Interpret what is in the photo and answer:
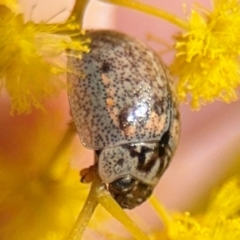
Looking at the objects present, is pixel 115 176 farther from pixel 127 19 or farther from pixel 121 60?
pixel 127 19

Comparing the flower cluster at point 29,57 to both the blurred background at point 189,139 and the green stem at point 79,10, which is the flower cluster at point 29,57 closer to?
the green stem at point 79,10

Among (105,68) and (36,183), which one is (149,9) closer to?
(105,68)

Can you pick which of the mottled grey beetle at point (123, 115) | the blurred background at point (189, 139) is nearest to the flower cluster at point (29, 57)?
the mottled grey beetle at point (123, 115)

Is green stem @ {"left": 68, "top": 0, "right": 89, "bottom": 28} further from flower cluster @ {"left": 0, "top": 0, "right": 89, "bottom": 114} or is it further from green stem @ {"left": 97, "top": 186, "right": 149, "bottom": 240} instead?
green stem @ {"left": 97, "top": 186, "right": 149, "bottom": 240}

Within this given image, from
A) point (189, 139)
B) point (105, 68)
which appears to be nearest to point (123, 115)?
point (105, 68)

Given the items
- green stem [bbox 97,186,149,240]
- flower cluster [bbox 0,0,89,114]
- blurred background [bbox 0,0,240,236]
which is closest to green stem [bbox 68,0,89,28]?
flower cluster [bbox 0,0,89,114]

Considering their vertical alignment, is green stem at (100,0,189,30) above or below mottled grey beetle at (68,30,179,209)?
above
